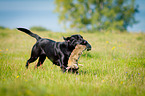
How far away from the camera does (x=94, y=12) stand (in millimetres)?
31344

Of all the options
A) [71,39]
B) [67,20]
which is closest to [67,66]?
[71,39]

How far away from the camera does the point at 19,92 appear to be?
160 centimetres

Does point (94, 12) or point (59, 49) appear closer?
point (59, 49)

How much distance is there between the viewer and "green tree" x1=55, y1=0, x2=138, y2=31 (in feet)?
99.3

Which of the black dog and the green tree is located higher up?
the green tree

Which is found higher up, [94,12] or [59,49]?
[94,12]

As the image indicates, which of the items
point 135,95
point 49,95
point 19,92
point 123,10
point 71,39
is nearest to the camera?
point 19,92

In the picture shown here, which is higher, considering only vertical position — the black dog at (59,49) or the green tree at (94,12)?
the green tree at (94,12)

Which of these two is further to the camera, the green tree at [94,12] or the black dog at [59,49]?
the green tree at [94,12]

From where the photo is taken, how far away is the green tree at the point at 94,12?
1192 inches

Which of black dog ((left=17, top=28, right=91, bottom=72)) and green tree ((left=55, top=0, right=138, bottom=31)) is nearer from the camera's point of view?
black dog ((left=17, top=28, right=91, bottom=72))

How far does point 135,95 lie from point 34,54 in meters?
3.25

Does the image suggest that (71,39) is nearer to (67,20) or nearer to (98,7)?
(67,20)

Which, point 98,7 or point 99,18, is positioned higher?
point 98,7
